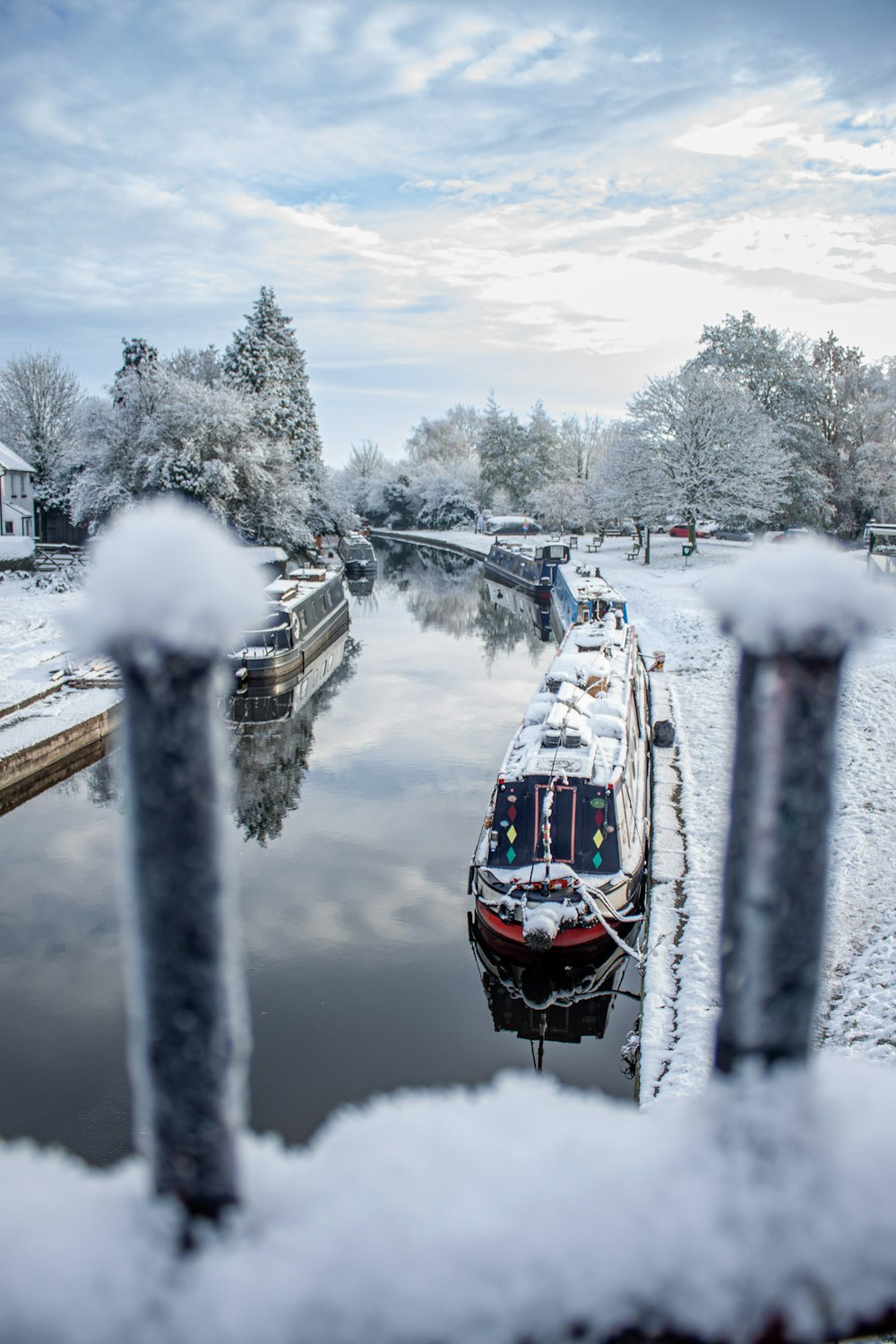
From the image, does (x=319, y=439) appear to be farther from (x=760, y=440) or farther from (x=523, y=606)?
(x=760, y=440)

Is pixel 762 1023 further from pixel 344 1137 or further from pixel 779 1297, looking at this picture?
pixel 344 1137

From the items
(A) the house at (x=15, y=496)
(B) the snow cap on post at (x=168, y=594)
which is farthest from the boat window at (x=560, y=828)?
(A) the house at (x=15, y=496)

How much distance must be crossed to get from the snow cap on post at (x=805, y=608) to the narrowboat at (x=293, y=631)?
21.4 meters

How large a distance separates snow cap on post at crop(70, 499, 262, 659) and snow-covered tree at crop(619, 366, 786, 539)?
42988mm

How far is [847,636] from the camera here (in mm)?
854

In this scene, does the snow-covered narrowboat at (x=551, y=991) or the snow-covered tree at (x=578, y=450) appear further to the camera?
the snow-covered tree at (x=578, y=450)

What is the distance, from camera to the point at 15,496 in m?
49.8

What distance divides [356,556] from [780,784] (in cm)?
5085

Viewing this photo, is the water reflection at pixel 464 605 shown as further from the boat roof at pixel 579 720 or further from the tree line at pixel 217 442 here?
the boat roof at pixel 579 720

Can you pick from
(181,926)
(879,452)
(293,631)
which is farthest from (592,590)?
(181,926)

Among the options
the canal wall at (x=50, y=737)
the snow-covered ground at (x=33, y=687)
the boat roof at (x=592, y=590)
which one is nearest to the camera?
the canal wall at (x=50, y=737)

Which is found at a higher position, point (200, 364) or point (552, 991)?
point (200, 364)

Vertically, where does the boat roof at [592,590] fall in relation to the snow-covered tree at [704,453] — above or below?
below

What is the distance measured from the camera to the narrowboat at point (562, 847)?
11156 mm
